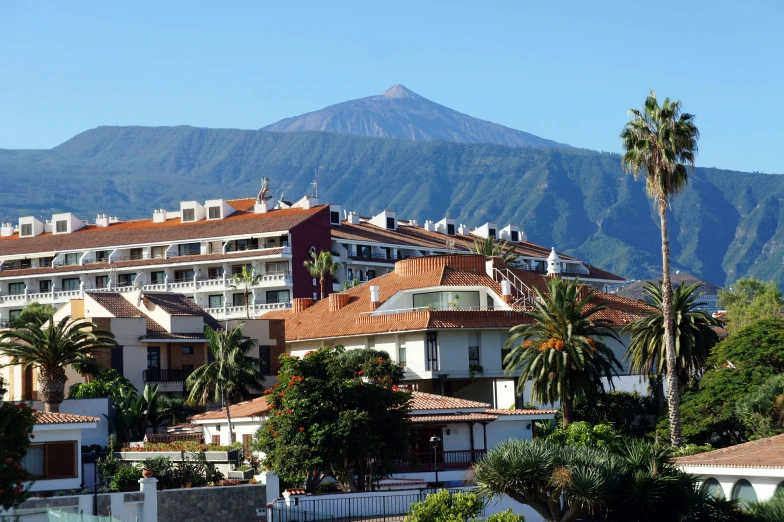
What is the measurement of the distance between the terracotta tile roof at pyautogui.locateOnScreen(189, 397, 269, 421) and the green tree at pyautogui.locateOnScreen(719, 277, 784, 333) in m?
55.0

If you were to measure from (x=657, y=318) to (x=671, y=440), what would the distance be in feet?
31.7

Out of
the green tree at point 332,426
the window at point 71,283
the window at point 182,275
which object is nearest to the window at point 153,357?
the green tree at point 332,426

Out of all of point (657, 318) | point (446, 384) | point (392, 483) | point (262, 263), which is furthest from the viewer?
point (262, 263)

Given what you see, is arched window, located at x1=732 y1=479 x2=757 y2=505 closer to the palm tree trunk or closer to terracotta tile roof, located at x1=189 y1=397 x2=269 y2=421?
the palm tree trunk

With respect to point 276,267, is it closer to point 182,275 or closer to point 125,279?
point 182,275

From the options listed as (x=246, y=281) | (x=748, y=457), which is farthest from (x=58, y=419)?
(x=246, y=281)

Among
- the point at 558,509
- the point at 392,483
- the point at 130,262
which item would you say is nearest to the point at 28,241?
the point at 130,262

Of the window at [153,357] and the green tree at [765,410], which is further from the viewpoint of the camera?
the window at [153,357]

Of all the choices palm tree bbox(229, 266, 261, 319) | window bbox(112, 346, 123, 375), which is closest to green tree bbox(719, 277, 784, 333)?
palm tree bbox(229, 266, 261, 319)

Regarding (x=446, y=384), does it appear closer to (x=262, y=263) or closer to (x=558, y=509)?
(x=558, y=509)

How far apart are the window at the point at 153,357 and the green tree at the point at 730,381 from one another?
33179 millimetres

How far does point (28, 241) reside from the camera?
147500mm

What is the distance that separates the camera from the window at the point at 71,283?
139175 mm

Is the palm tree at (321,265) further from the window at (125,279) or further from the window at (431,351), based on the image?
the window at (431,351)
